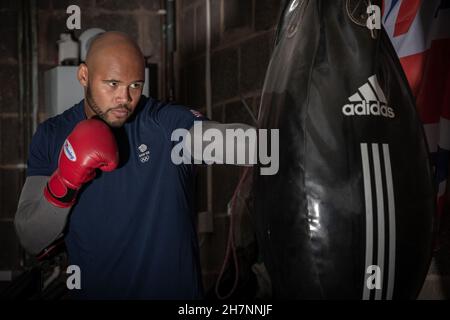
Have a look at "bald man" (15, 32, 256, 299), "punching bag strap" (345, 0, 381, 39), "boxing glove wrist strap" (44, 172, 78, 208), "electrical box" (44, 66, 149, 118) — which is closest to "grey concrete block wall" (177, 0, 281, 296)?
"electrical box" (44, 66, 149, 118)

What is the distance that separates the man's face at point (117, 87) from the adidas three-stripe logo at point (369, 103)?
80 cm

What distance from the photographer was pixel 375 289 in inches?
54.9

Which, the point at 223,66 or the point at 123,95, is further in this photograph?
the point at 223,66

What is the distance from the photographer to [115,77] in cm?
204

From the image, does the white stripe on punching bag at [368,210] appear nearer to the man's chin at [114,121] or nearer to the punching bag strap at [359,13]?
the punching bag strap at [359,13]

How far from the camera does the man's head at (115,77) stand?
2.04 metres

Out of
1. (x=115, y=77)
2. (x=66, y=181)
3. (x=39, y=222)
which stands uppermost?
(x=115, y=77)

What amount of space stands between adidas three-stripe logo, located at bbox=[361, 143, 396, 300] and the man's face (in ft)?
2.76

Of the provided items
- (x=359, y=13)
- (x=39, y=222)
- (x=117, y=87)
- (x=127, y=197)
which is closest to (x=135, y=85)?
(x=117, y=87)

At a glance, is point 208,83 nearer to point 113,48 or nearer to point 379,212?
point 113,48

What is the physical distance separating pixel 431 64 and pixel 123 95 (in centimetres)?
81

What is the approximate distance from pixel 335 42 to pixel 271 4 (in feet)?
4.67

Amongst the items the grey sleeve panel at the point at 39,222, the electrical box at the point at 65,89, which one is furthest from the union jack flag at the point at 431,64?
the electrical box at the point at 65,89
